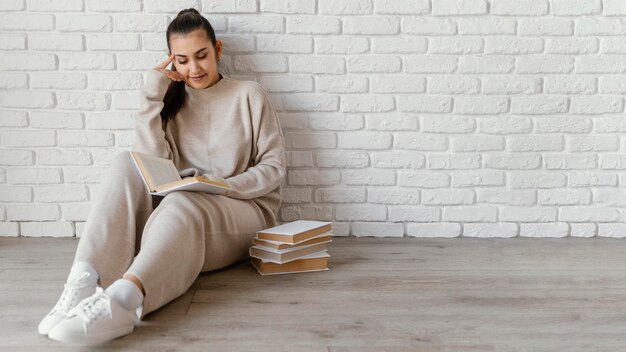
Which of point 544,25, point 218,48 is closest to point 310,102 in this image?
point 218,48

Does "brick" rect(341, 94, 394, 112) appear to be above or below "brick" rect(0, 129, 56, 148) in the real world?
above

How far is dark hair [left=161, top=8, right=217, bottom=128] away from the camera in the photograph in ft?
7.83

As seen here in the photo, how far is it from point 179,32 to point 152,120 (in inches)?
14.3

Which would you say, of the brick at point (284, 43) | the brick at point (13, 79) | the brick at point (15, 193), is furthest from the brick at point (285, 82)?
the brick at point (15, 193)

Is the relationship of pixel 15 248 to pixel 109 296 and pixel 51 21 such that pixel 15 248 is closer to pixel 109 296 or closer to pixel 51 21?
pixel 51 21

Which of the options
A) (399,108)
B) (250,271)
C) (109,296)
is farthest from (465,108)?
(109,296)

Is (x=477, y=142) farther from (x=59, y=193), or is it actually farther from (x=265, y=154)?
(x=59, y=193)

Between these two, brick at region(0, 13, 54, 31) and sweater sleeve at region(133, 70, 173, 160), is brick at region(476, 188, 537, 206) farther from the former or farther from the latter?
brick at region(0, 13, 54, 31)

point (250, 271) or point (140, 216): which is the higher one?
point (140, 216)

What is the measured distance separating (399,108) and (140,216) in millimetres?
1218

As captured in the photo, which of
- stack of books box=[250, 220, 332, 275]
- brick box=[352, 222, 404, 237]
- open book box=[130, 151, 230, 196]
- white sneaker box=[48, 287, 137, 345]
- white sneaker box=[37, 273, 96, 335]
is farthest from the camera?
brick box=[352, 222, 404, 237]

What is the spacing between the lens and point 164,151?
7.99 ft

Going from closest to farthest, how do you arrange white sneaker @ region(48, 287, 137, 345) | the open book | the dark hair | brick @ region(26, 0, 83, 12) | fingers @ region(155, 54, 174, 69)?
white sneaker @ region(48, 287, 137, 345), the open book, the dark hair, fingers @ region(155, 54, 174, 69), brick @ region(26, 0, 83, 12)

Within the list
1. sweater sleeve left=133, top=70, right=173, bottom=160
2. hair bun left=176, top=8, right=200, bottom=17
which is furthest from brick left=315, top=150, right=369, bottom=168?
hair bun left=176, top=8, right=200, bottom=17
